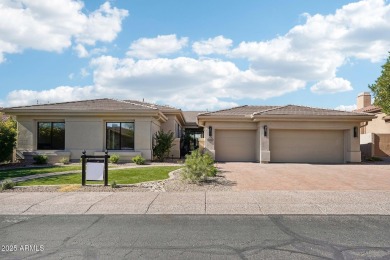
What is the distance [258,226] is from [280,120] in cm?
1697

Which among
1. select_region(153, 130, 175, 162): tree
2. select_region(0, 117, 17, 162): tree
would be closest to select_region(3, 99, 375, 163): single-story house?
select_region(153, 130, 175, 162): tree

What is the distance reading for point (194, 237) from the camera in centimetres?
677

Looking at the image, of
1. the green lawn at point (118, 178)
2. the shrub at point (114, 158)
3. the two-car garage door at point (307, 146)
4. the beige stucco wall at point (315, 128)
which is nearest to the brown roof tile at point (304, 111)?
the beige stucco wall at point (315, 128)

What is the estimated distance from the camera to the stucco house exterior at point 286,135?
23.6m

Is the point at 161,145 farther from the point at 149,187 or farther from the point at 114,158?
the point at 149,187

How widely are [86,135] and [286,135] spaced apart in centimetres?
1340

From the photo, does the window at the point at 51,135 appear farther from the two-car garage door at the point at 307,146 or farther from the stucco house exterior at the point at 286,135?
the two-car garage door at the point at 307,146

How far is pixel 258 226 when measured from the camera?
758 cm

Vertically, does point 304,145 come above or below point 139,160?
above

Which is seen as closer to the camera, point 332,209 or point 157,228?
point 157,228

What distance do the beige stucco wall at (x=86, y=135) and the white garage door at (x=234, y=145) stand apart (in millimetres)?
4918

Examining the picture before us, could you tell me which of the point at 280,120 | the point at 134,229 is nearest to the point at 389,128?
the point at 280,120

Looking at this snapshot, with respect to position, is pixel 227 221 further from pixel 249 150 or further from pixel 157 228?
pixel 249 150

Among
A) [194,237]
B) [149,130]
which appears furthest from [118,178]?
[149,130]
